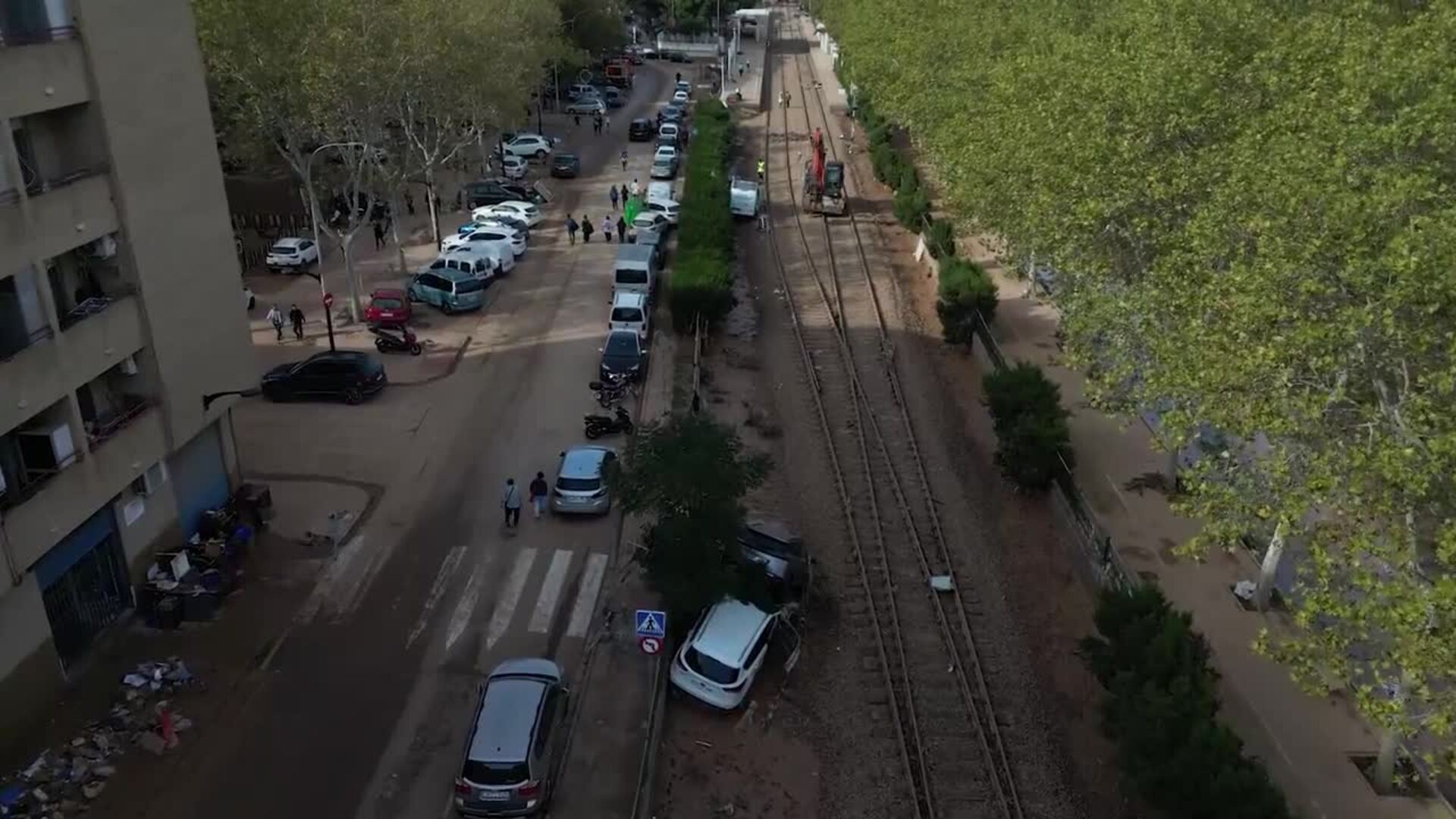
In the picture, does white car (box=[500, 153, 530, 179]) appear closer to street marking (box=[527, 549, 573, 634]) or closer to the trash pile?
street marking (box=[527, 549, 573, 634])

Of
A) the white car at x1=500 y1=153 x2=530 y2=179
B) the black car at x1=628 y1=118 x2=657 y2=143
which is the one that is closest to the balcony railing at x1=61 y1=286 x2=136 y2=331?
the white car at x1=500 y1=153 x2=530 y2=179

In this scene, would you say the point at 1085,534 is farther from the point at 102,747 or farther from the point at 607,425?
the point at 102,747

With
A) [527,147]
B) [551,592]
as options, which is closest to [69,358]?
[551,592]

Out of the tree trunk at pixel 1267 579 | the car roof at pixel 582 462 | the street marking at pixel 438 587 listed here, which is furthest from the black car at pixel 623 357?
the tree trunk at pixel 1267 579

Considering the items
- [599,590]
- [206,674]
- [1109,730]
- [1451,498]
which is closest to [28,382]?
[206,674]

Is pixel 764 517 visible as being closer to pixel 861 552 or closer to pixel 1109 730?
pixel 861 552

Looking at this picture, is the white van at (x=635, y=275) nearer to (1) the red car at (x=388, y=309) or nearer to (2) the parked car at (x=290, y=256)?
(1) the red car at (x=388, y=309)

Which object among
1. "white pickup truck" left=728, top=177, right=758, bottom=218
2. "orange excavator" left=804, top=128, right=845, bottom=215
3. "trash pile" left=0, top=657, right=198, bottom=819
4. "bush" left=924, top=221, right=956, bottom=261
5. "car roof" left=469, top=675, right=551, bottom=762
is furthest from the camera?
"orange excavator" left=804, top=128, right=845, bottom=215
